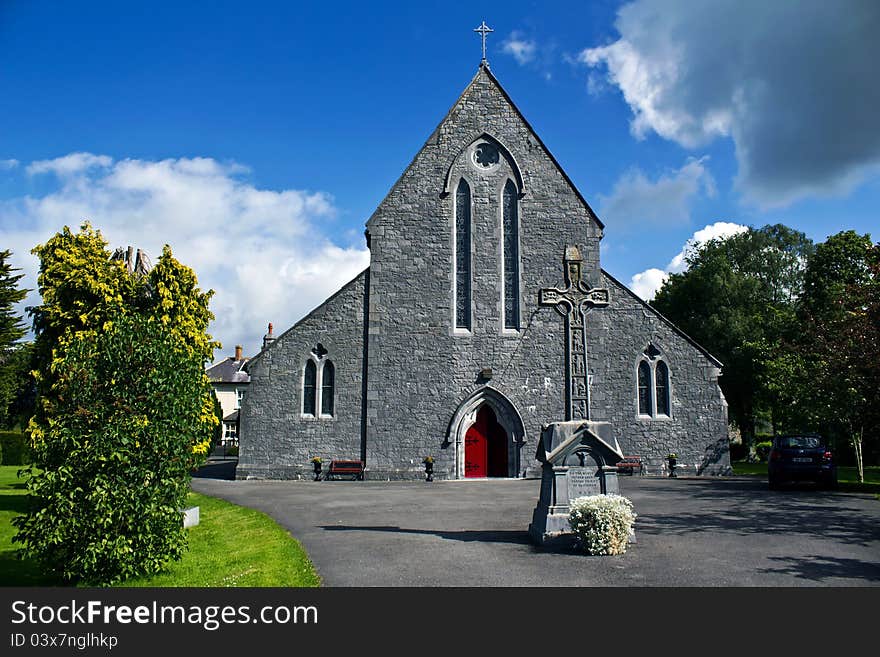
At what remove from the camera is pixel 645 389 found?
76.5 ft

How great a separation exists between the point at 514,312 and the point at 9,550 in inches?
679

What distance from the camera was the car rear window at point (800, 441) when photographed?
18.2m

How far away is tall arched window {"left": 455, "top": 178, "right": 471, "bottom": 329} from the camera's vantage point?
23609 mm

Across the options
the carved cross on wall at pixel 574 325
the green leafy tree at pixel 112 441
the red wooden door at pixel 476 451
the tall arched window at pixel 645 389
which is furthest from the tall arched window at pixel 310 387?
the carved cross on wall at pixel 574 325

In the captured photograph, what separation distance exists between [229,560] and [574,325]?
7.24 meters

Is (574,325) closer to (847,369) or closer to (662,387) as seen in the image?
(847,369)

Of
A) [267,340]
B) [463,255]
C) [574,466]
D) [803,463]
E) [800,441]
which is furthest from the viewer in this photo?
[267,340]

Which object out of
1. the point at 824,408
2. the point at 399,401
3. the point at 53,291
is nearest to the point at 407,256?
the point at 399,401

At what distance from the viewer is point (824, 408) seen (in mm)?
19672

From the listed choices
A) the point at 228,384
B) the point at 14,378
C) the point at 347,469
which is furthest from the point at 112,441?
the point at 228,384

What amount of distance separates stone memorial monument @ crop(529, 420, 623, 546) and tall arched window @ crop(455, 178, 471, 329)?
12.9 m

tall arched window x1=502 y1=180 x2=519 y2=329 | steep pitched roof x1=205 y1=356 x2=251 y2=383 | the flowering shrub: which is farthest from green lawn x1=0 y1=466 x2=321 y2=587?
steep pitched roof x1=205 y1=356 x2=251 y2=383

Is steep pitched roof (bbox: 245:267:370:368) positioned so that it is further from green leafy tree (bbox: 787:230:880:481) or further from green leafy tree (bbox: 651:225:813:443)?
green leafy tree (bbox: 651:225:813:443)
